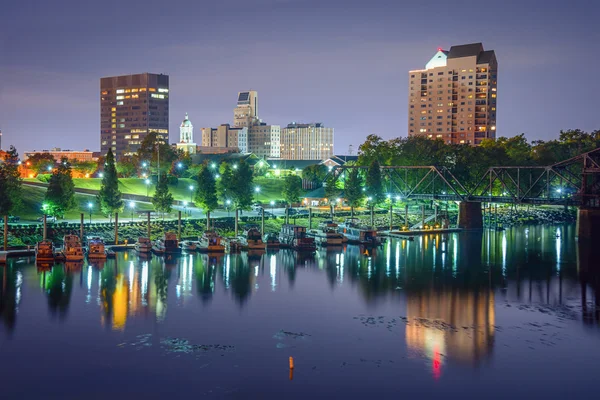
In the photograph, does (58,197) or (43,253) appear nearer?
(43,253)

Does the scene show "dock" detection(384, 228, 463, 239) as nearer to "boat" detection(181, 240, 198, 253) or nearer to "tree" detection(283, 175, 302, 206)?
"tree" detection(283, 175, 302, 206)

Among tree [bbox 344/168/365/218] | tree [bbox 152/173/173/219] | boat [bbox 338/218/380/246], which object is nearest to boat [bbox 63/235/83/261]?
tree [bbox 152/173/173/219]

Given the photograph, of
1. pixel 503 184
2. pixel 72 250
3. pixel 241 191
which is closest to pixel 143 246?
pixel 72 250

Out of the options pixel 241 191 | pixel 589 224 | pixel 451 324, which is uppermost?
pixel 241 191

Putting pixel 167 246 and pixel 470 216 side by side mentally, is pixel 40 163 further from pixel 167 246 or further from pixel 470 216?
pixel 470 216

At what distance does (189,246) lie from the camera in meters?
78.3

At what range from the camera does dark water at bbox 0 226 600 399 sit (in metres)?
34.9

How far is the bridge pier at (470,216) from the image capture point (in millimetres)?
111438

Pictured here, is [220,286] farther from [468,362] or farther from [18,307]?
[468,362]

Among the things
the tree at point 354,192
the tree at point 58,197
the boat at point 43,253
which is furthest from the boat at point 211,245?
the tree at point 354,192

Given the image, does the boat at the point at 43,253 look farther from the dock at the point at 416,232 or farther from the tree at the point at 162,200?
the dock at the point at 416,232

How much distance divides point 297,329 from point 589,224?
6435 centimetres

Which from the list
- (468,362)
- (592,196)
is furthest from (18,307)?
(592,196)

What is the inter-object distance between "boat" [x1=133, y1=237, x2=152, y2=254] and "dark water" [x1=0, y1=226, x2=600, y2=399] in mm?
2160
